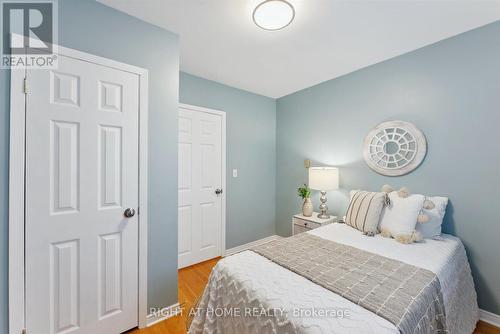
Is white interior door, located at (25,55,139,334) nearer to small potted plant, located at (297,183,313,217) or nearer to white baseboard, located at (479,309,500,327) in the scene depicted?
small potted plant, located at (297,183,313,217)

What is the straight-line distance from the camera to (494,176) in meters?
1.70

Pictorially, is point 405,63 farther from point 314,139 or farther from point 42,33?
point 42,33

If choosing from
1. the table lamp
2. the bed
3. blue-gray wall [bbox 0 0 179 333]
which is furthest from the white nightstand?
blue-gray wall [bbox 0 0 179 333]

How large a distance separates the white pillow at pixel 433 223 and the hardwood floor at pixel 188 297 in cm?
76

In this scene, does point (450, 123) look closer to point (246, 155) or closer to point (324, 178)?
point (324, 178)

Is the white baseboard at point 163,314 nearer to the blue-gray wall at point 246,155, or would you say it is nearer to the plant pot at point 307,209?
the blue-gray wall at point 246,155

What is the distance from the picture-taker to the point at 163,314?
5.81 ft

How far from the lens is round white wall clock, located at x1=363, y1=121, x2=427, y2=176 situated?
81.3 inches

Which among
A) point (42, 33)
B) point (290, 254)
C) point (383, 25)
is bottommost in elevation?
point (290, 254)

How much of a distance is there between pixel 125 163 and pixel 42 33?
3.05 ft

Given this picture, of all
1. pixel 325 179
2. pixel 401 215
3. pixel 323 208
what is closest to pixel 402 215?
pixel 401 215

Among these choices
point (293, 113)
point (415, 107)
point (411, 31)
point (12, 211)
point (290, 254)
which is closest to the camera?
point (12, 211)

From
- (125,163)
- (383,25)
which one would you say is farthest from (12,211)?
(383,25)

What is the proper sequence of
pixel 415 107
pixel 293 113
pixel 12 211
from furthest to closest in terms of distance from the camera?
pixel 293 113 < pixel 415 107 < pixel 12 211
